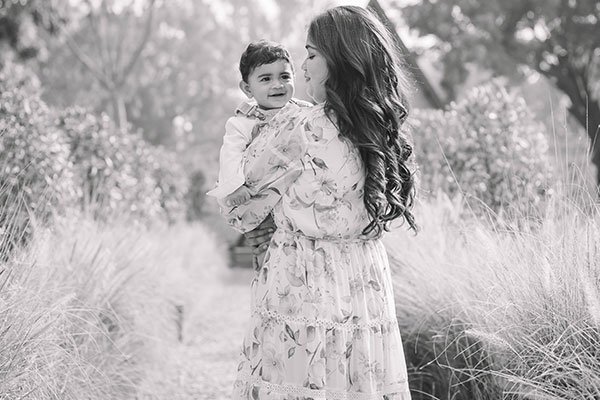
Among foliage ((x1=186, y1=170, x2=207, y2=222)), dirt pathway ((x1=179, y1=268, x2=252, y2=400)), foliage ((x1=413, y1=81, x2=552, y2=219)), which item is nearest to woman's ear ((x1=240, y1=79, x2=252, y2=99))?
dirt pathway ((x1=179, y1=268, x2=252, y2=400))

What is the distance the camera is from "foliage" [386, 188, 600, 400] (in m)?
3.06

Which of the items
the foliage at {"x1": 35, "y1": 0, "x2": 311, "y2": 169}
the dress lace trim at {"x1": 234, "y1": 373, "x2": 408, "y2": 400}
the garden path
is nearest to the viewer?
the dress lace trim at {"x1": 234, "y1": 373, "x2": 408, "y2": 400}

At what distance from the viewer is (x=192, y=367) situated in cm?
623

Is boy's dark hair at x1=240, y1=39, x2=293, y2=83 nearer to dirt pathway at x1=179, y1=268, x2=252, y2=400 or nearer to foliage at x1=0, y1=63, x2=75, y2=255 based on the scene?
foliage at x1=0, y1=63, x2=75, y2=255

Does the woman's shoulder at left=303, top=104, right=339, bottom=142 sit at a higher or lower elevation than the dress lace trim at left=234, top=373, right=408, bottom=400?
higher

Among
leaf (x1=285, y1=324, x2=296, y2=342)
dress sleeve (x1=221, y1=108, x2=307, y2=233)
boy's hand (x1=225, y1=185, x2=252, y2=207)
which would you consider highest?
dress sleeve (x1=221, y1=108, x2=307, y2=233)

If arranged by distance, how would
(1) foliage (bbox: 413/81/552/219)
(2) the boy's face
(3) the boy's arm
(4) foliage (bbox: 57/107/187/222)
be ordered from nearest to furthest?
(3) the boy's arm < (2) the boy's face < (1) foliage (bbox: 413/81/552/219) < (4) foliage (bbox: 57/107/187/222)

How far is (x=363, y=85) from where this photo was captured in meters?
2.78

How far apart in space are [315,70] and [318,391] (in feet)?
3.74

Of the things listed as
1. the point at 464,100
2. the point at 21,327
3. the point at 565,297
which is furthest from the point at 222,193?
the point at 464,100

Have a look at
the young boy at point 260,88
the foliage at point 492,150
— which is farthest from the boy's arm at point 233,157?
the foliage at point 492,150

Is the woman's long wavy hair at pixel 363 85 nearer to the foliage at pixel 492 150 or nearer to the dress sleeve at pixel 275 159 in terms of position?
the dress sleeve at pixel 275 159

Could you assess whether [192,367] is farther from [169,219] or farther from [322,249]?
[169,219]

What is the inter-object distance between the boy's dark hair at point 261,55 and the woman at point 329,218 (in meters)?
0.47
